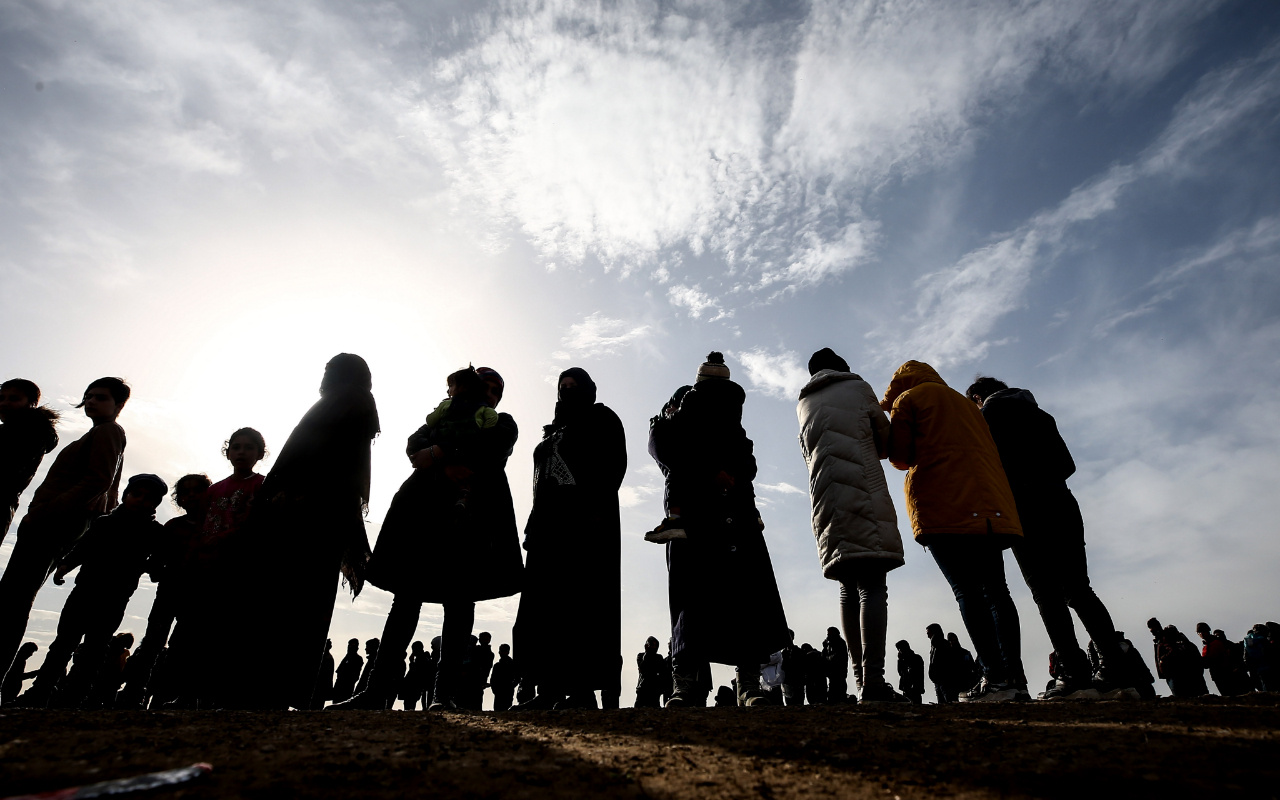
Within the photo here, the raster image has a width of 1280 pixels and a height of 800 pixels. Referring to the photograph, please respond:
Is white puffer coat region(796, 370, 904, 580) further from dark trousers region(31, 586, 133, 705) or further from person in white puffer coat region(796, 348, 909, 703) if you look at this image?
dark trousers region(31, 586, 133, 705)

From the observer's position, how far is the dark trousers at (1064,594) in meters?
3.67

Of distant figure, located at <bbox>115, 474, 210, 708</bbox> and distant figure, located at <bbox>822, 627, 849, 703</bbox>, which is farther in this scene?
distant figure, located at <bbox>822, 627, 849, 703</bbox>

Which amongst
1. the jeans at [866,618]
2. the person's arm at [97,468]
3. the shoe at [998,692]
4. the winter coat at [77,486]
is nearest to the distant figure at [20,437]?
the winter coat at [77,486]

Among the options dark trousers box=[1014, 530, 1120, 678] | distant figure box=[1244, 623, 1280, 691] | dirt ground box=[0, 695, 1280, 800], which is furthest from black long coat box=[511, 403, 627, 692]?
distant figure box=[1244, 623, 1280, 691]

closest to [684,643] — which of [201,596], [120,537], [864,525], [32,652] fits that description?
[864,525]

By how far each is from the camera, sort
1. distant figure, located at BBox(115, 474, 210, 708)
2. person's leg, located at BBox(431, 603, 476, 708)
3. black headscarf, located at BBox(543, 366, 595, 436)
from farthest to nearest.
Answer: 1. distant figure, located at BBox(115, 474, 210, 708)
2. black headscarf, located at BBox(543, 366, 595, 436)
3. person's leg, located at BBox(431, 603, 476, 708)

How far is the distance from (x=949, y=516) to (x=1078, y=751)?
1888 millimetres

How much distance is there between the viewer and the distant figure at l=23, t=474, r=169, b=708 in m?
4.49

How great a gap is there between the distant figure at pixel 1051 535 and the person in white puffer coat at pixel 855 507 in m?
0.90

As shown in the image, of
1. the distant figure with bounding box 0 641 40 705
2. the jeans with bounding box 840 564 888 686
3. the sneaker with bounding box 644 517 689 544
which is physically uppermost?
the sneaker with bounding box 644 517 689 544

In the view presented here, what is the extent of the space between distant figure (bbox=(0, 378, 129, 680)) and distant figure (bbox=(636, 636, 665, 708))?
9.14 metres

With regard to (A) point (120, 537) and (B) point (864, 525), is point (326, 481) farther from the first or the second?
(B) point (864, 525)

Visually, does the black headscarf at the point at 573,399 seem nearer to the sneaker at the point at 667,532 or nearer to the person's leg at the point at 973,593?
the sneaker at the point at 667,532

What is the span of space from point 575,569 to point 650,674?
875 cm
